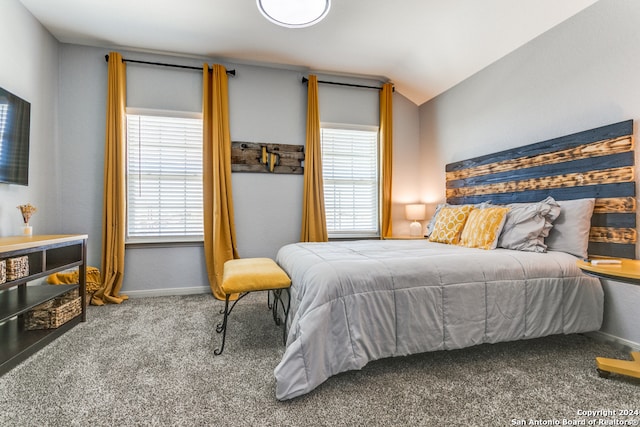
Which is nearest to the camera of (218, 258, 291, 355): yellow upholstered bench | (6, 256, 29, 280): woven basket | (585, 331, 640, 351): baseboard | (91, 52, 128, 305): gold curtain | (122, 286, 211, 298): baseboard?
(6, 256, 29, 280): woven basket

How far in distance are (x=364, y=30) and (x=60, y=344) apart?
3794mm

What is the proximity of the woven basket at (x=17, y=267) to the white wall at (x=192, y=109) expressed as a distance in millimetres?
1509

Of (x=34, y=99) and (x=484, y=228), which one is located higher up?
(x=34, y=99)

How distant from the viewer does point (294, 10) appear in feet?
7.64

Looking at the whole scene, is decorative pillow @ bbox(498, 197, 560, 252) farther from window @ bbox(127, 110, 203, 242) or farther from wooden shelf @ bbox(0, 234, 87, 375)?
wooden shelf @ bbox(0, 234, 87, 375)

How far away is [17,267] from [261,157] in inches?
97.4

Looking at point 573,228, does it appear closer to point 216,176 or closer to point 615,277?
point 615,277

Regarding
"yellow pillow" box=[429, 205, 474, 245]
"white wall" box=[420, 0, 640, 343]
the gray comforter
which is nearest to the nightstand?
the gray comforter

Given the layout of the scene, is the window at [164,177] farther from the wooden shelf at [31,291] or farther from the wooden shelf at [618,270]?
the wooden shelf at [618,270]

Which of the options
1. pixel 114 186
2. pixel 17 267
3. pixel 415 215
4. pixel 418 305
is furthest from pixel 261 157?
pixel 418 305

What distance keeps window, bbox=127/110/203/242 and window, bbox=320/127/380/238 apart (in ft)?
5.44

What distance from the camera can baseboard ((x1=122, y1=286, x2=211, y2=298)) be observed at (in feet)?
11.2

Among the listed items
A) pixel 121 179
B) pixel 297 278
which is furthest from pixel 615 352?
pixel 121 179

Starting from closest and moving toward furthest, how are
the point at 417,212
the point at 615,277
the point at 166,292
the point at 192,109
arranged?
1. the point at 615,277
2. the point at 166,292
3. the point at 192,109
4. the point at 417,212
